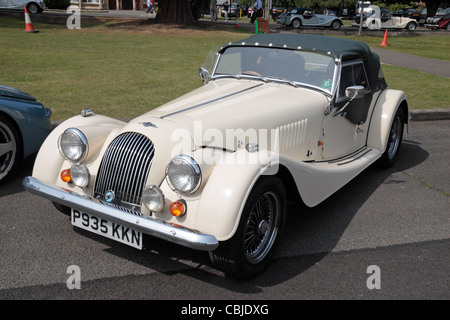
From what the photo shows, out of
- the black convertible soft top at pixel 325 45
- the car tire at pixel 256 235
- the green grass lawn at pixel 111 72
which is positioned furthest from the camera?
the green grass lawn at pixel 111 72

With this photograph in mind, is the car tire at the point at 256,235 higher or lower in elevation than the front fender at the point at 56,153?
lower

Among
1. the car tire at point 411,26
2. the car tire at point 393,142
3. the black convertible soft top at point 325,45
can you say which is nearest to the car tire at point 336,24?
the car tire at point 411,26

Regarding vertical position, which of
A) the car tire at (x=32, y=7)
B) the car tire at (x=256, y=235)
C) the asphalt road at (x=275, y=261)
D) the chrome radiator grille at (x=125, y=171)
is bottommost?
the asphalt road at (x=275, y=261)

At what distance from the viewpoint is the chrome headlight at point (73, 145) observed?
139 inches

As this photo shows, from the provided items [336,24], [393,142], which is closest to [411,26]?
[336,24]

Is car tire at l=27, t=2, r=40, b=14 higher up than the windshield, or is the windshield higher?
car tire at l=27, t=2, r=40, b=14

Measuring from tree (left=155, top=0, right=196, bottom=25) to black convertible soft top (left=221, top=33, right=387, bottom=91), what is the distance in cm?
1838

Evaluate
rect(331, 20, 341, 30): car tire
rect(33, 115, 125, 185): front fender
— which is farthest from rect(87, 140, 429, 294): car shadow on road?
rect(331, 20, 341, 30): car tire

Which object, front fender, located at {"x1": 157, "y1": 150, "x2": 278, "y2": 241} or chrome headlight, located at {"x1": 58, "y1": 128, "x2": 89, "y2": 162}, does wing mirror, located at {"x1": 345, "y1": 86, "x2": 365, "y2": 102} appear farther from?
chrome headlight, located at {"x1": 58, "y1": 128, "x2": 89, "y2": 162}

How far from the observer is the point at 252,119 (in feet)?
12.2

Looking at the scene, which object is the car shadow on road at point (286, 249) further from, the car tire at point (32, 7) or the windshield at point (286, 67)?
the car tire at point (32, 7)

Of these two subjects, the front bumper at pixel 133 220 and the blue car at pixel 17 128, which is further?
the blue car at pixel 17 128

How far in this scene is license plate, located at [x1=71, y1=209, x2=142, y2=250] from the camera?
3098 mm
